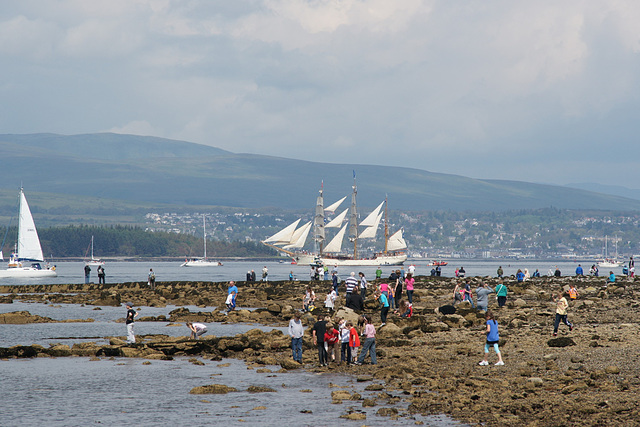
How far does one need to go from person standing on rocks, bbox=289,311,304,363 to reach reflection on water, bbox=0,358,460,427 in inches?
37.2

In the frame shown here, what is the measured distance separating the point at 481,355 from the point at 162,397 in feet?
35.4

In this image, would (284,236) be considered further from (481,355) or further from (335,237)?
(481,355)

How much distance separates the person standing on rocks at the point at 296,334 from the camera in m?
26.6

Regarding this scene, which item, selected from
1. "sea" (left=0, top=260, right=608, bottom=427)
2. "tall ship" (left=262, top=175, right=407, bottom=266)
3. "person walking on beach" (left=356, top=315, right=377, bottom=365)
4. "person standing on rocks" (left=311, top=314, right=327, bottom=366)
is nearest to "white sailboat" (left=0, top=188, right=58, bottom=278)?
"sea" (left=0, top=260, right=608, bottom=427)

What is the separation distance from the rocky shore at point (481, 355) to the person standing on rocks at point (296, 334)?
42 centimetres

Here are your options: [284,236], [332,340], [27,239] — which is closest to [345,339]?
[332,340]

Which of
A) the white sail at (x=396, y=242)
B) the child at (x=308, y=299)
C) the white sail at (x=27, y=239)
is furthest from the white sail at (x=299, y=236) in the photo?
the child at (x=308, y=299)

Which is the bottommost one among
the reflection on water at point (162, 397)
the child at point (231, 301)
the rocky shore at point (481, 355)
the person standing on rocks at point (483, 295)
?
the reflection on water at point (162, 397)

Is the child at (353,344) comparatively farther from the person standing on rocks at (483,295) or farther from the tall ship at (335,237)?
the tall ship at (335,237)

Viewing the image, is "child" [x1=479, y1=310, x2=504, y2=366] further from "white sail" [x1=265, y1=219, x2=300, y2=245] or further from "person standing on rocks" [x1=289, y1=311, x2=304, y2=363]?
"white sail" [x1=265, y1=219, x2=300, y2=245]

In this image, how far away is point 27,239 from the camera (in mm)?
98562

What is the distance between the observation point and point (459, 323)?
3572 centimetres

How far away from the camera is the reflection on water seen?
1964 centimetres

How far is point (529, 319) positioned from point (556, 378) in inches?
599
